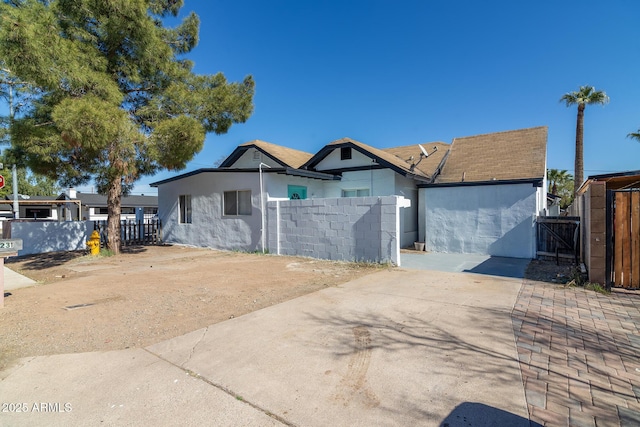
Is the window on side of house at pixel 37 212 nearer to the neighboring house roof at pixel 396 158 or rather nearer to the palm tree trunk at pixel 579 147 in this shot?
the neighboring house roof at pixel 396 158

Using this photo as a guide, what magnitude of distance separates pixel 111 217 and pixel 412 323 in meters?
12.4

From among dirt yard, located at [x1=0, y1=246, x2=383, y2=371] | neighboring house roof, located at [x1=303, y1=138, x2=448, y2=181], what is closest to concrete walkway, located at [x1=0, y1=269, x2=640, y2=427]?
dirt yard, located at [x1=0, y1=246, x2=383, y2=371]

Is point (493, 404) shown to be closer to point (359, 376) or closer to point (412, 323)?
point (359, 376)

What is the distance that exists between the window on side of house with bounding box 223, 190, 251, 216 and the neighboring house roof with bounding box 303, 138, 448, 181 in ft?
12.4

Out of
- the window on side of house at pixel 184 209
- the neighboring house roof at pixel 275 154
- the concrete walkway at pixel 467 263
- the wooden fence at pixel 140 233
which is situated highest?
the neighboring house roof at pixel 275 154

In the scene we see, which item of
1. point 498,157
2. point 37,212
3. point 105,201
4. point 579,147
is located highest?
point 579,147

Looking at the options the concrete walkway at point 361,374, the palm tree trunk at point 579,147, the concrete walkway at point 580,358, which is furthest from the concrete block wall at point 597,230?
the palm tree trunk at point 579,147

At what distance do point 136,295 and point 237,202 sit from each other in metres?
7.36

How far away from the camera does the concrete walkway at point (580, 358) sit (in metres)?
2.62

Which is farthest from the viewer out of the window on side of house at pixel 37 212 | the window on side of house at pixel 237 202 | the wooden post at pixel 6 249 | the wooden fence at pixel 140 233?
the window on side of house at pixel 37 212

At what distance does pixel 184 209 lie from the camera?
15.7 meters

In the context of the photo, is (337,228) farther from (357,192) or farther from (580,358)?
(580,358)

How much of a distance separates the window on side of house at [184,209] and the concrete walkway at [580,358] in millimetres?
13765

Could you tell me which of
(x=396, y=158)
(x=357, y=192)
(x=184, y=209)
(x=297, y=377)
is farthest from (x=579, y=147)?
(x=297, y=377)
